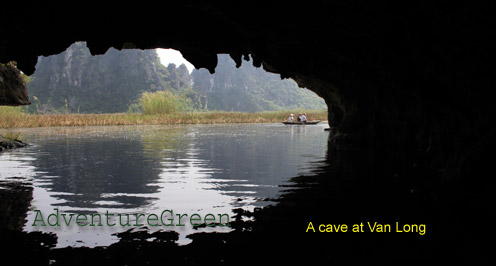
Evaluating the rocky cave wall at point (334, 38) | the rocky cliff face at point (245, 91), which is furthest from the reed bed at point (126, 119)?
the rocky cliff face at point (245, 91)

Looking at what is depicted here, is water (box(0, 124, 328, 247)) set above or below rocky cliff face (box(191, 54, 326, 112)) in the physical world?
below

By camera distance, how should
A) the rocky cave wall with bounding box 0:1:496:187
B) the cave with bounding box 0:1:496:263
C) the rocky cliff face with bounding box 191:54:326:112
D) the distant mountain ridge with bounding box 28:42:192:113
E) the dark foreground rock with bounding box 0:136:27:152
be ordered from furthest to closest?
the rocky cliff face with bounding box 191:54:326:112 < the distant mountain ridge with bounding box 28:42:192:113 < the dark foreground rock with bounding box 0:136:27:152 < the rocky cave wall with bounding box 0:1:496:187 < the cave with bounding box 0:1:496:263

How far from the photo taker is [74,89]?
355ft

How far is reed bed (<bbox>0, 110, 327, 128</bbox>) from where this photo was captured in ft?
115

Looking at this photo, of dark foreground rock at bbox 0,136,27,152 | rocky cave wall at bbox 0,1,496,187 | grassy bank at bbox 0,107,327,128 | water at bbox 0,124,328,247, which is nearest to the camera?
rocky cave wall at bbox 0,1,496,187

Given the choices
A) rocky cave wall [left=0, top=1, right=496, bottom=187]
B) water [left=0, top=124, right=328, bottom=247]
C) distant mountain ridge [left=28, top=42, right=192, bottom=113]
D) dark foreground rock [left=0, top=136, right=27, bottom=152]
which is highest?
distant mountain ridge [left=28, top=42, right=192, bottom=113]

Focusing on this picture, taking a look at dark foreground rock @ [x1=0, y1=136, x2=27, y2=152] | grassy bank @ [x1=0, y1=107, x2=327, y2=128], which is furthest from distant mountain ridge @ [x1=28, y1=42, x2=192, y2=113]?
dark foreground rock @ [x1=0, y1=136, x2=27, y2=152]

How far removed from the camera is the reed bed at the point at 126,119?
35.2 metres

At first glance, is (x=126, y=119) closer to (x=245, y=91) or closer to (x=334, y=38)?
(x=334, y=38)

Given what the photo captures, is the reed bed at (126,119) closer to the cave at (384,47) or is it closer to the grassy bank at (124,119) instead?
the grassy bank at (124,119)

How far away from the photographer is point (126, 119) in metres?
46.2

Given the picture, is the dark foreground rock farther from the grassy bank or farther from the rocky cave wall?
the rocky cave wall

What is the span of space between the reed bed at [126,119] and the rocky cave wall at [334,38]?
2817 cm

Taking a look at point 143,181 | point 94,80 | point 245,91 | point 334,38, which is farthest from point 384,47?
point 245,91
